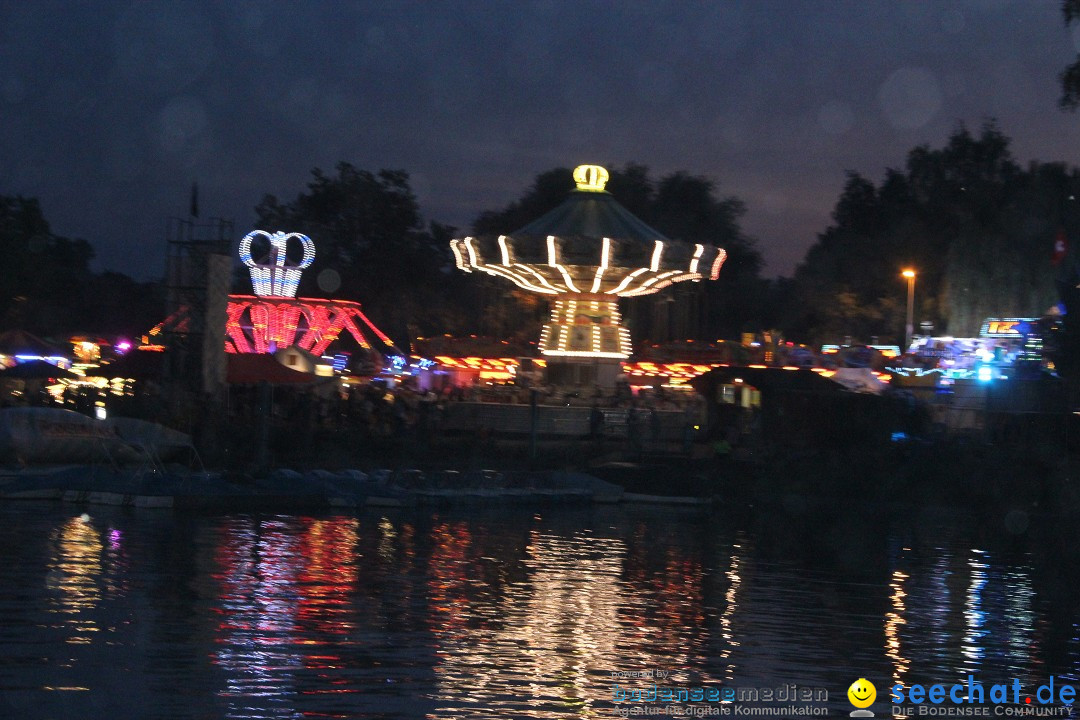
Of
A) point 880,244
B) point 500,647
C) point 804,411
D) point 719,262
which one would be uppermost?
point 880,244

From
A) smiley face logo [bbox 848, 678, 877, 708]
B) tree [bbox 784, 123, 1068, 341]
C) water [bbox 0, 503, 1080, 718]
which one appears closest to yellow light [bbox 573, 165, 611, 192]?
tree [bbox 784, 123, 1068, 341]

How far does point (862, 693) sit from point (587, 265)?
3118cm

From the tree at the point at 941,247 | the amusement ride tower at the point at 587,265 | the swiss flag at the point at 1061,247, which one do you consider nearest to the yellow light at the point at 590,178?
the amusement ride tower at the point at 587,265

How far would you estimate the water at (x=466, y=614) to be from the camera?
892 centimetres

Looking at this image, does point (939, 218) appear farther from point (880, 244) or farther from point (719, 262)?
point (719, 262)

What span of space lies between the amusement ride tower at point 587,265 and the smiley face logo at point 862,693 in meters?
30.2

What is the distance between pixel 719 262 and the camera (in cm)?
4172

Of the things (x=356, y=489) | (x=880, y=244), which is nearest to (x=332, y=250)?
(x=880, y=244)

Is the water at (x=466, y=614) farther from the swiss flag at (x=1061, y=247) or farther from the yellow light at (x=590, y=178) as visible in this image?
the yellow light at (x=590, y=178)

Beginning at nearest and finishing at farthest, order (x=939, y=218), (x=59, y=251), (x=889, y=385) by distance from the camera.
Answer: (x=889, y=385) → (x=939, y=218) → (x=59, y=251)

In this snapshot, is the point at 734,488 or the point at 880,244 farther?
the point at 880,244

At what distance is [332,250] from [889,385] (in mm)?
41955

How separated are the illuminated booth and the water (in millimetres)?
30423

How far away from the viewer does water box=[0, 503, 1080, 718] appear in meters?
8.92
